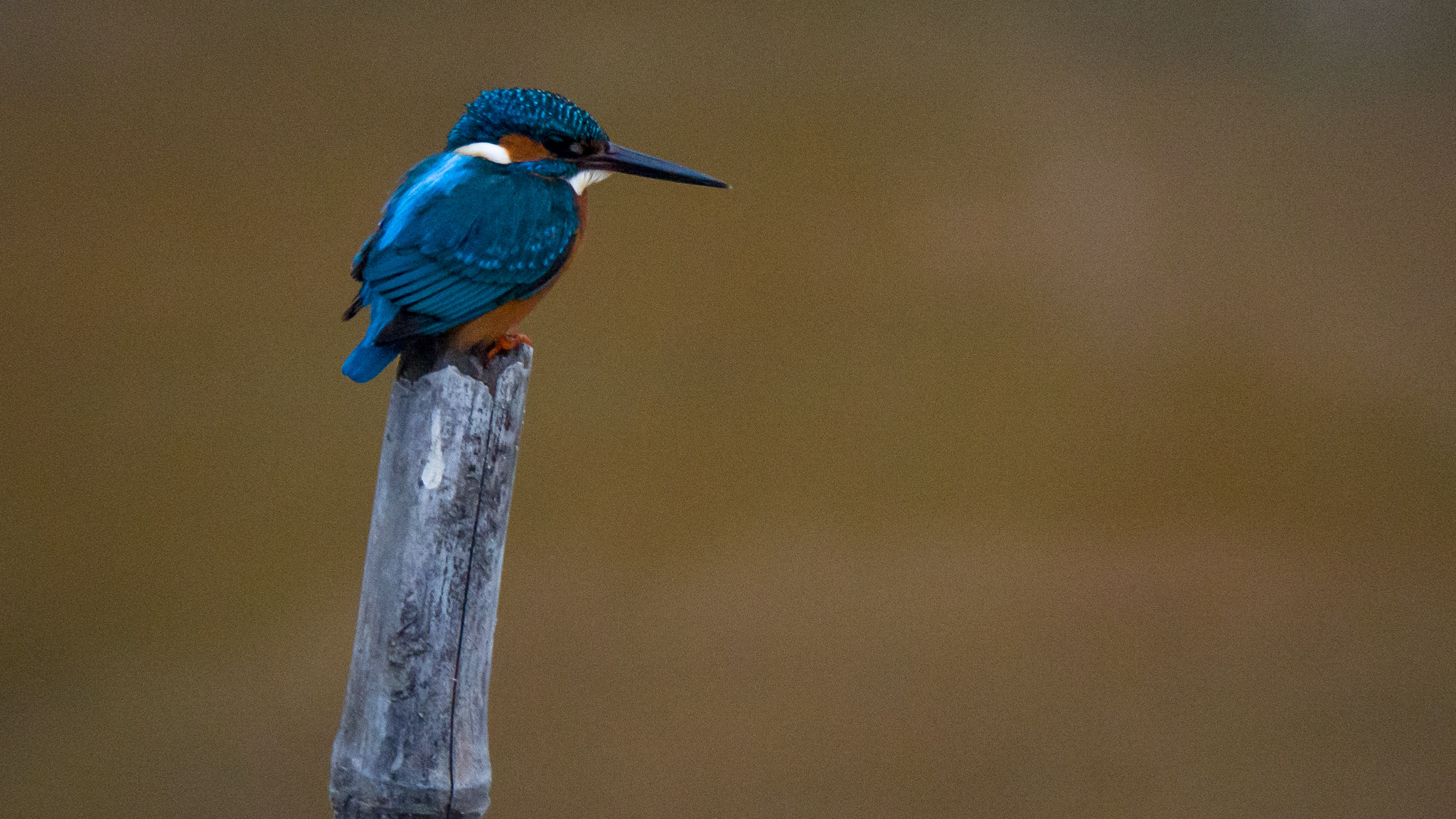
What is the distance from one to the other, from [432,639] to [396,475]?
178 millimetres

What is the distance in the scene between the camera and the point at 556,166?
1.52 m

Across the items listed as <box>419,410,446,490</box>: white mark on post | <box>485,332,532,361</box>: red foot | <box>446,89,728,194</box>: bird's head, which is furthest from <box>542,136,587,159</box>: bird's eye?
<box>419,410,446,490</box>: white mark on post

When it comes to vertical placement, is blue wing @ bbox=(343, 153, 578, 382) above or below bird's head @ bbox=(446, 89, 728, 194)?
below

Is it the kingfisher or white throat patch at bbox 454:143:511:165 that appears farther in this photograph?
white throat patch at bbox 454:143:511:165

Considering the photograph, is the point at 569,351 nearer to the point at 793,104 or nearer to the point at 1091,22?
the point at 793,104

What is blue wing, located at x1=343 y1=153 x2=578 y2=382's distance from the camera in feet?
4.44

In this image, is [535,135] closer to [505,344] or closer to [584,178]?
[584,178]

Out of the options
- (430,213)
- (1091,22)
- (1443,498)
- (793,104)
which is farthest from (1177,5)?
(430,213)

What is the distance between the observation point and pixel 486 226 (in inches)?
56.1

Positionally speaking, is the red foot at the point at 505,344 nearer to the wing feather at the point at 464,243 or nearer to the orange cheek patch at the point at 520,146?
the wing feather at the point at 464,243

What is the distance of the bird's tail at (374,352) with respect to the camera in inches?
52.7

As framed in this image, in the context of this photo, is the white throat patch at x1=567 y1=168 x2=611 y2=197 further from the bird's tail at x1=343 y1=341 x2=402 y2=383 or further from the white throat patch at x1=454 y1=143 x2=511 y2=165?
the bird's tail at x1=343 y1=341 x2=402 y2=383

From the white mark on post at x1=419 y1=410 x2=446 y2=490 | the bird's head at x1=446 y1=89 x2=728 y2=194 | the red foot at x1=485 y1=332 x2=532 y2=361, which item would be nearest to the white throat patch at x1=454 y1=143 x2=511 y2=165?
the bird's head at x1=446 y1=89 x2=728 y2=194

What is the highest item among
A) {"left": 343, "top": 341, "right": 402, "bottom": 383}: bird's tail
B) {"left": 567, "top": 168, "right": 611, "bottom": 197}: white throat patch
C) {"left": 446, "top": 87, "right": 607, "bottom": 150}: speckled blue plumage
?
{"left": 446, "top": 87, "right": 607, "bottom": 150}: speckled blue plumage
